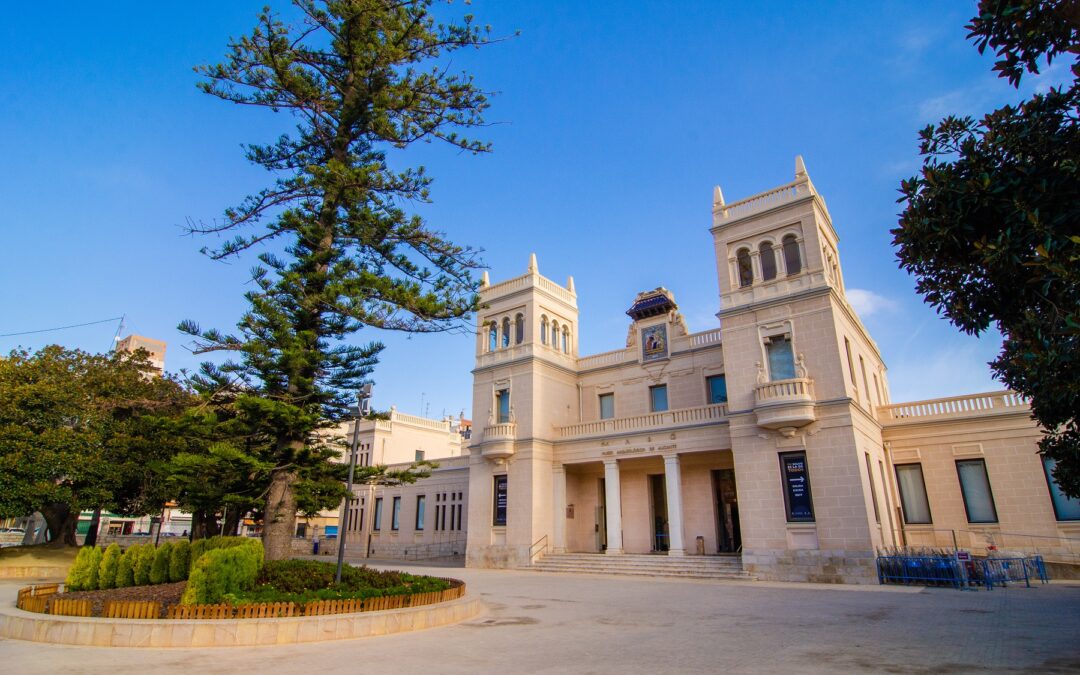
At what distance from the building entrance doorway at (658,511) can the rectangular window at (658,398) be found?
3214mm

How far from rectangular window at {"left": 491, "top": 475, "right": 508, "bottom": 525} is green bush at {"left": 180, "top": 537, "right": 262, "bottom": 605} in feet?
59.5

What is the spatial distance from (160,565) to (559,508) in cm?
1867

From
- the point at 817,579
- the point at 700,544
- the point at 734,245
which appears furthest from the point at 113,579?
the point at 734,245

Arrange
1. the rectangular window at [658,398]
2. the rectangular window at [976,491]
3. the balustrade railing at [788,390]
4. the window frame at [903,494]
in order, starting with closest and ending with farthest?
the balustrade railing at [788,390], the rectangular window at [976,491], the window frame at [903,494], the rectangular window at [658,398]

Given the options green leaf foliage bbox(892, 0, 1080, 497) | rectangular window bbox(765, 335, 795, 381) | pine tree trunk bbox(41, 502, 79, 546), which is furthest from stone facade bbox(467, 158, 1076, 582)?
pine tree trunk bbox(41, 502, 79, 546)

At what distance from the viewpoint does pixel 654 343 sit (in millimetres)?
28406

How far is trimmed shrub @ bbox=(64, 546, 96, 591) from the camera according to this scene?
1065 cm

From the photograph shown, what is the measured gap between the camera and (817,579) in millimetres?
18703

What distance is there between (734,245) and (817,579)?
13138 millimetres

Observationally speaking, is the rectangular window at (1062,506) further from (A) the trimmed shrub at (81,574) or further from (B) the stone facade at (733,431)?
(A) the trimmed shrub at (81,574)

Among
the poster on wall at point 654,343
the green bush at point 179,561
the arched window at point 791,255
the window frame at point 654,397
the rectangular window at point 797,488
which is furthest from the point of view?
the poster on wall at point 654,343

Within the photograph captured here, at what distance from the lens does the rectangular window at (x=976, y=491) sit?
21219 mm

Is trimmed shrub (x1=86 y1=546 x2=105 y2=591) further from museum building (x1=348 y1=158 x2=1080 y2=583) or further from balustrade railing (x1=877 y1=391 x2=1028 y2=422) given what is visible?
balustrade railing (x1=877 y1=391 x2=1028 y2=422)

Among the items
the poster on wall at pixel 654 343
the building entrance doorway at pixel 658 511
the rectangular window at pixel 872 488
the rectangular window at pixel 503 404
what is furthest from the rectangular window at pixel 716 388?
the rectangular window at pixel 503 404
